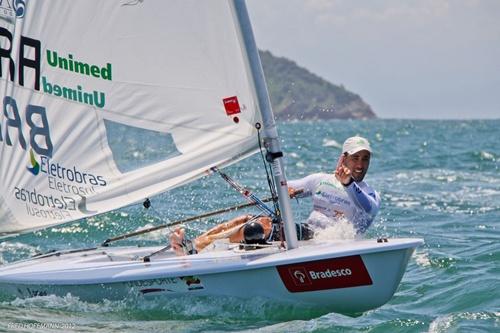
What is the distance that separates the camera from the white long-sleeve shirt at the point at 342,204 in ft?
20.5

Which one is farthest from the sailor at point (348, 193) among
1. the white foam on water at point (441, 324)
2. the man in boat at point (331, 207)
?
the white foam on water at point (441, 324)

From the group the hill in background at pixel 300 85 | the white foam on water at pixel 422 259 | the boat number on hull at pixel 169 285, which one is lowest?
the white foam on water at pixel 422 259

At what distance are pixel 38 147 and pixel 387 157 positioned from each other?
1656 centimetres

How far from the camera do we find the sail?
6.01 m

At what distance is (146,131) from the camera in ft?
20.9

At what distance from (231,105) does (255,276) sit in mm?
1124

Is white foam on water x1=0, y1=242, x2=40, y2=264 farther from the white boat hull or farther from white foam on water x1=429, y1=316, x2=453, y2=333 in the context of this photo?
white foam on water x1=429, y1=316, x2=453, y2=333

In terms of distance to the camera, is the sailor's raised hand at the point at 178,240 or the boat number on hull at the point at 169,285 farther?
the sailor's raised hand at the point at 178,240

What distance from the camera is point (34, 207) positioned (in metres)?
6.64

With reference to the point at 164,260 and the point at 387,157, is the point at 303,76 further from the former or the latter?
the point at 164,260

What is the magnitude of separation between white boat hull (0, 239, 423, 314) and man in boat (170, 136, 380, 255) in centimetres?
18

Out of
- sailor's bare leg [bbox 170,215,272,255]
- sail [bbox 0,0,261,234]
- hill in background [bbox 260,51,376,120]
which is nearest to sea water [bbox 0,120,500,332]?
sailor's bare leg [bbox 170,215,272,255]

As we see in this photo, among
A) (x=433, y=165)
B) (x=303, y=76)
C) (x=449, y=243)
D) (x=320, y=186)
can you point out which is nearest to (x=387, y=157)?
(x=433, y=165)

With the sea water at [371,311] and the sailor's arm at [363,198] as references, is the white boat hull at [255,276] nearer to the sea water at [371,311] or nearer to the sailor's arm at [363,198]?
the sea water at [371,311]
